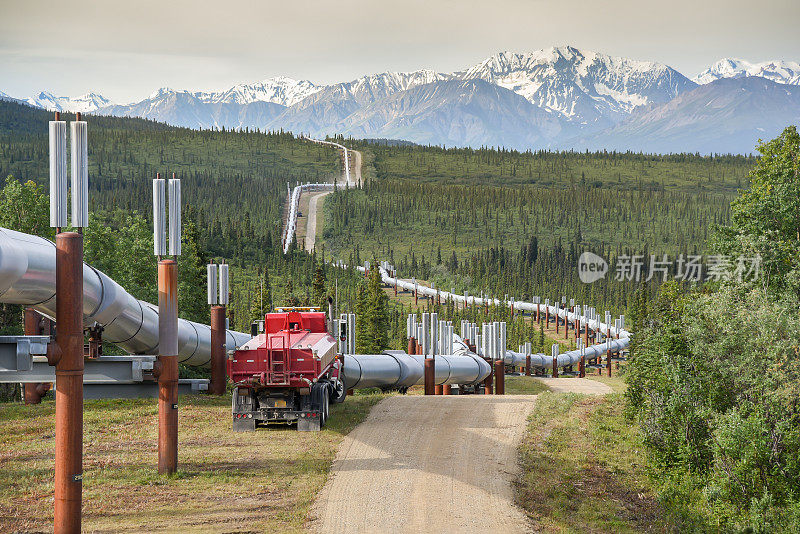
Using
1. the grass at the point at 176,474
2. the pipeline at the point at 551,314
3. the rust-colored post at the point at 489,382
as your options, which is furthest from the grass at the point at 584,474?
the pipeline at the point at 551,314

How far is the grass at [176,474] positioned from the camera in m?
17.6

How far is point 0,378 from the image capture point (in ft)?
59.4

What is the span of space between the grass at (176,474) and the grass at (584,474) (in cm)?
585

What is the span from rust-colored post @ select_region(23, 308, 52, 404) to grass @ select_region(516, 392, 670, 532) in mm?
17441

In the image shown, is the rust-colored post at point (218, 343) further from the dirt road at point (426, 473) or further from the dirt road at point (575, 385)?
the dirt road at point (575, 385)

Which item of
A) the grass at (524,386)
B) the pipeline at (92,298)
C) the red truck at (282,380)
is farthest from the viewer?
the grass at (524,386)

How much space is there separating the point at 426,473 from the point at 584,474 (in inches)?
209

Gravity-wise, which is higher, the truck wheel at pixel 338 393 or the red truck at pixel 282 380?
the red truck at pixel 282 380

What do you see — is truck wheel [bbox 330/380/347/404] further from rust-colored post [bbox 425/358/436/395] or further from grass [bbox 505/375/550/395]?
grass [bbox 505/375/550/395]

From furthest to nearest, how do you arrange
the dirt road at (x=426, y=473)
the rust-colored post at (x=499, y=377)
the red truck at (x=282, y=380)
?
the rust-colored post at (x=499, y=377), the red truck at (x=282, y=380), the dirt road at (x=426, y=473)

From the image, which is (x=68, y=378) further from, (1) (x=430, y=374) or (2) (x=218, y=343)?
(1) (x=430, y=374)

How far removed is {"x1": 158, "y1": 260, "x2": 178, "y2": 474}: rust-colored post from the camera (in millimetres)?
20312

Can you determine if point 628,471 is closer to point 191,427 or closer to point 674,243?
point 191,427

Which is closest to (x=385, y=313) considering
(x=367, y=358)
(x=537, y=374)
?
(x=537, y=374)
